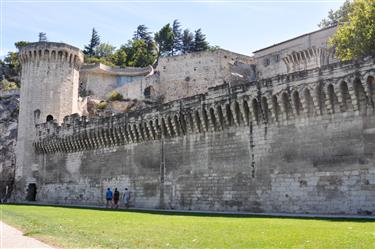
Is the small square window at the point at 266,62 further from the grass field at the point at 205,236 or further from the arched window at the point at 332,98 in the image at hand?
the grass field at the point at 205,236

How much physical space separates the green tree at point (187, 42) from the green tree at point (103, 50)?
15.6m

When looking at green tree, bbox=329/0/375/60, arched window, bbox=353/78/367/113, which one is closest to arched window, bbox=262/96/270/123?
arched window, bbox=353/78/367/113

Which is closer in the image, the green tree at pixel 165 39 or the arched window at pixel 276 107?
the arched window at pixel 276 107

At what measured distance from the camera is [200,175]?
77.3ft

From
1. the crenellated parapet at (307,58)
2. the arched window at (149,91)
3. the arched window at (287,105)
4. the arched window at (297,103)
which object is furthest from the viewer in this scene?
the arched window at (149,91)

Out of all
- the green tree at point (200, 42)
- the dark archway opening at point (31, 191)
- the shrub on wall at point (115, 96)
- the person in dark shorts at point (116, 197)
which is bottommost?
the person in dark shorts at point (116, 197)

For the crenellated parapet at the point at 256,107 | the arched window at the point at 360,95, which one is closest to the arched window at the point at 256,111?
the crenellated parapet at the point at 256,107

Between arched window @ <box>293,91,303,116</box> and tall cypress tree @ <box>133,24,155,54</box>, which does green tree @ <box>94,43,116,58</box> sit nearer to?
tall cypress tree @ <box>133,24,155,54</box>

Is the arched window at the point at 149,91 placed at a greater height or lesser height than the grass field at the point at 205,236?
greater

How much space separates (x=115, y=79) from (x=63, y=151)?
2584 centimetres

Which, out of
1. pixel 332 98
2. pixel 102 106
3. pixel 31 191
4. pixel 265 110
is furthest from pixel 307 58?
pixel 31 191

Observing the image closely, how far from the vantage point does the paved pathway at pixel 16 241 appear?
983 centimetres

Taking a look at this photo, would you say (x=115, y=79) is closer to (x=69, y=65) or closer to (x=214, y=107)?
(x=69, y=65)

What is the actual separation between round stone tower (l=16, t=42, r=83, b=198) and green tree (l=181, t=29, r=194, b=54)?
37162 mm
